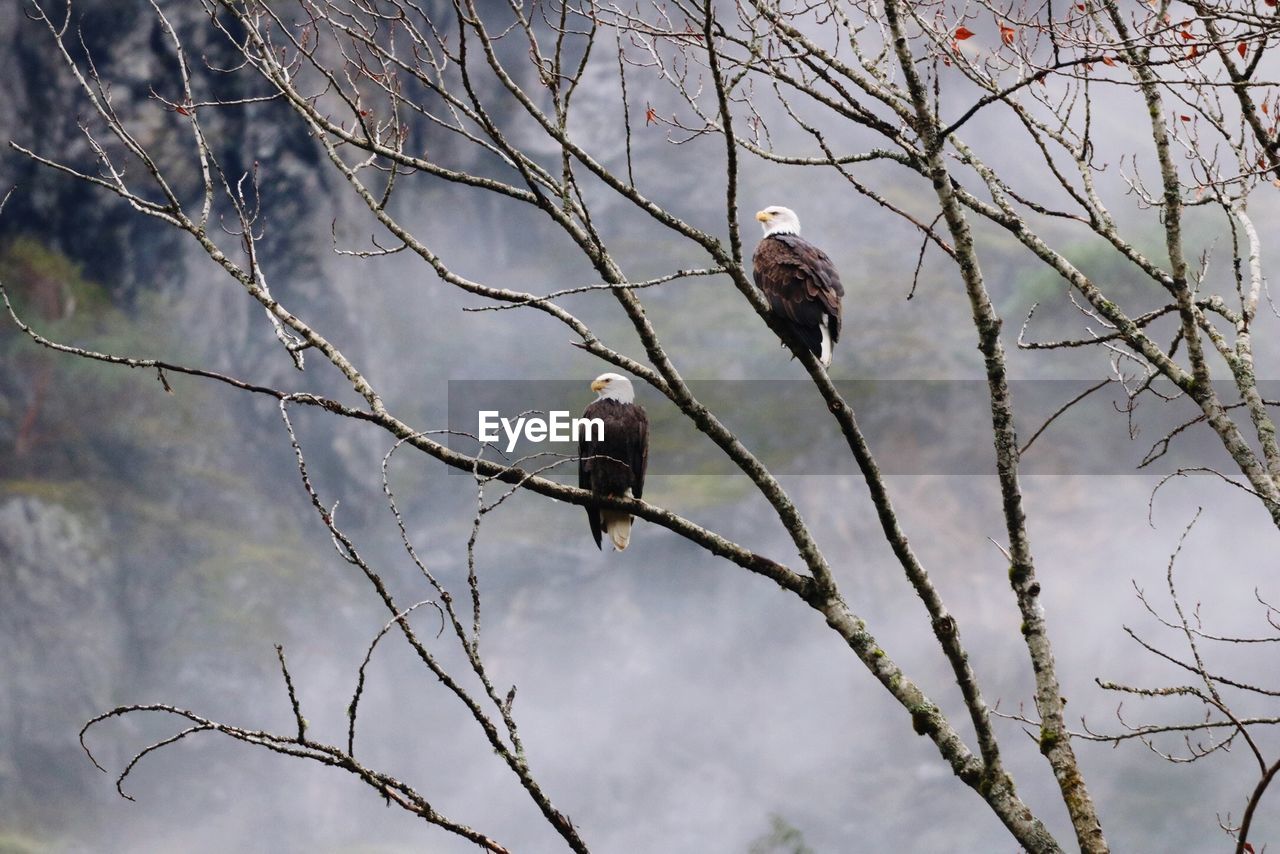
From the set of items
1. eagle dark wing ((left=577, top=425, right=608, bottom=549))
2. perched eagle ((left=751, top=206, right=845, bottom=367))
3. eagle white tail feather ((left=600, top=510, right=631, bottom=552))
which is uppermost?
perched eagle ((left=751, top=206, right=845, bottom=367))

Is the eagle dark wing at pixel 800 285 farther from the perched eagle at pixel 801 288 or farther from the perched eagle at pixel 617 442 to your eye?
the perched eagle at pixel 617 442

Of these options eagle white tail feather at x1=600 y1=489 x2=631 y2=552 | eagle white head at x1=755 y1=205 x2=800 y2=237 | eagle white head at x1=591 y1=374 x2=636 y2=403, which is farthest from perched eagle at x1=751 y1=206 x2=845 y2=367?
eagle white tail feather at x1=600 y1=489 x2=631 y2=552

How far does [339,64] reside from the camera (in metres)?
21.2

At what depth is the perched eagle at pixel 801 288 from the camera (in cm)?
463

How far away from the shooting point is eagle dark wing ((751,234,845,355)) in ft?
15.3

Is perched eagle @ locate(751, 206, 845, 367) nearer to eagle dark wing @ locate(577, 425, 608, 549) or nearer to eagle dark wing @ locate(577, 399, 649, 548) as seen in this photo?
eagle dark wing @ locate(577, 399, 649, 548)

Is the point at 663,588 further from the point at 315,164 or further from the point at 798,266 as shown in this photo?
the point at 798,266

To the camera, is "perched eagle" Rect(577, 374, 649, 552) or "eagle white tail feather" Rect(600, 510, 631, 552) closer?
"perched eagle" Rect(577, 374, 649, 552)

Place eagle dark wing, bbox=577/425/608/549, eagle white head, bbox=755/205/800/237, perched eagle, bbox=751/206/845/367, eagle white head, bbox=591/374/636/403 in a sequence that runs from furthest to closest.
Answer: eagle white head, bbox=591/374/636/403 < eagle white head, bbox=755/205/800/237 < eagle dark wing, bbox=577/425/608/549 < perched eagle, bbox=751/206/845/367

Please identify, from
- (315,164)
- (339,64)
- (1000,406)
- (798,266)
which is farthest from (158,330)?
(1000,406)

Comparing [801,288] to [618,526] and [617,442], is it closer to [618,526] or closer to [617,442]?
[617,442]

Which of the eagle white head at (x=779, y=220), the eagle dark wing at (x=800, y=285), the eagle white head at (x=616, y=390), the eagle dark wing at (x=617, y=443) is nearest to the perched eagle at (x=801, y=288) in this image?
the eagle dark wing at (x=800, y=285)

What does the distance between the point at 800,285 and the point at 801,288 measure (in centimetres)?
2

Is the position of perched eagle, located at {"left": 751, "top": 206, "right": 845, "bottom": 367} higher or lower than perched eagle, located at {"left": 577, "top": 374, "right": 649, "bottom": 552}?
higher
